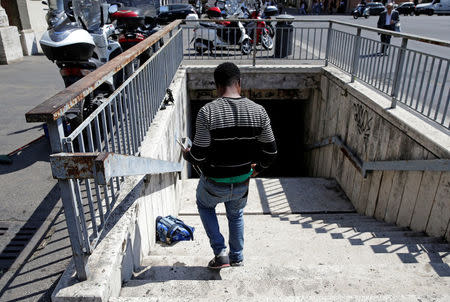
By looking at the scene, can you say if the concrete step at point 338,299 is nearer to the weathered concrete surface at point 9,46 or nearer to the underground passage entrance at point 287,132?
the underground passage entrance at point 287,132

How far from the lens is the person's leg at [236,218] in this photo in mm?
2990

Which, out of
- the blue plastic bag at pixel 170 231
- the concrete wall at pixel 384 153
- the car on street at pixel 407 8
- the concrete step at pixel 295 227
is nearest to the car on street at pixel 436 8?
the car on street at pixel 407 8

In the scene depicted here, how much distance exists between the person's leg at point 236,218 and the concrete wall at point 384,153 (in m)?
2.41

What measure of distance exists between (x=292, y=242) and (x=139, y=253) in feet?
6.91

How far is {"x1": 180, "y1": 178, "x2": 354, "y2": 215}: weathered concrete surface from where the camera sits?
20.3ft

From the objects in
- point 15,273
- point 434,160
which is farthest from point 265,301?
point 434,160

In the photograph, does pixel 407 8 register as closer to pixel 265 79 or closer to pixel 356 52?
pixel 265 79

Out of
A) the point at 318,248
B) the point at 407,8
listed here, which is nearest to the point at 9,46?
the point at 318,248

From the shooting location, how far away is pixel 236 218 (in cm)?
312

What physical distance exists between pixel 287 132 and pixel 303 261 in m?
9.43

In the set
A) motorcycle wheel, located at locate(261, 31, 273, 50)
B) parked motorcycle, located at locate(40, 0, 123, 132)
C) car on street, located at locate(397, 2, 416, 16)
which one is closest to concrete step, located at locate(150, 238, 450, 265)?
parked motorcycle, located at locate(40, 0, 123, 132)

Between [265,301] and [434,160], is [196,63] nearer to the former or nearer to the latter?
[434,160]

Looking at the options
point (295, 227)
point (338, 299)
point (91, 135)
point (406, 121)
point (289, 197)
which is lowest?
point (289, 197)

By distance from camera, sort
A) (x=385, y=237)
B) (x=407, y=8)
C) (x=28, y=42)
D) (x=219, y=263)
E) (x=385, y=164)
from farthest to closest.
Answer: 1. (x=407, y=8)
2. (x=28, y=42)
3. (x=385, y=164)
4. (x=385, y=237)
5. (x=219, y=263)
